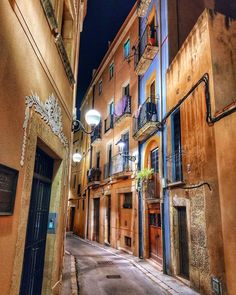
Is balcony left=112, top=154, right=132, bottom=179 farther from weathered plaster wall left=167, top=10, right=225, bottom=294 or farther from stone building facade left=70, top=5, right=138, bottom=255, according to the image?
weathered plaster wall left=167, top=10, right=225, bottom=294

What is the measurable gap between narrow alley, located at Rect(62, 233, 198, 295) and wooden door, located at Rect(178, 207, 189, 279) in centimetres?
53

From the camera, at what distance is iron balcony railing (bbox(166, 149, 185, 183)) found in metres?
9.70

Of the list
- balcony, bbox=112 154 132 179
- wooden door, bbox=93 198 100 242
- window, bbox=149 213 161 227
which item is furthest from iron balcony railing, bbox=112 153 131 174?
wooden door, bbox=93 198 100 242

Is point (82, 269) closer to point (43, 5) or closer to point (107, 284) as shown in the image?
point (107, 284)

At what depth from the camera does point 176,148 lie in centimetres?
1027

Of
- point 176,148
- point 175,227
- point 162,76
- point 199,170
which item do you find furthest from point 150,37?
point 175,227

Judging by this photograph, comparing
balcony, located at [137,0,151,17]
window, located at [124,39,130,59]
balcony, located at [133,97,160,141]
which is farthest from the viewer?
window, located at [124,39,130,59]

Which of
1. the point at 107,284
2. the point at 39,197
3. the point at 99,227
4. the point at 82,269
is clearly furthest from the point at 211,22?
the point at 99,227

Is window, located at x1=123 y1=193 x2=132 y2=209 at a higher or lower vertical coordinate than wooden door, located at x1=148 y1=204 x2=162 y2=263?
higher

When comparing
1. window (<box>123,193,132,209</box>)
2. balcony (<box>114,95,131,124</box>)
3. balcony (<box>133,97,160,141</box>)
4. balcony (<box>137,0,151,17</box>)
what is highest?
balcony (<box>137,0,151,17</box>)

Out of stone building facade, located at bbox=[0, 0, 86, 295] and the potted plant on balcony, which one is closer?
stone building facade, located at bbox=[0, 0, 86, 295]

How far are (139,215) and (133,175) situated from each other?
2255mm

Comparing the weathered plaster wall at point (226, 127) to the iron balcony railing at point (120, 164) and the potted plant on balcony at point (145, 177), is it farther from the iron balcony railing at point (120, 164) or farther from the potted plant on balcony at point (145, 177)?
the iron balcony railing at point (120, 164)

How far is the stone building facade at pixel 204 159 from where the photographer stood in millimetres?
6598
